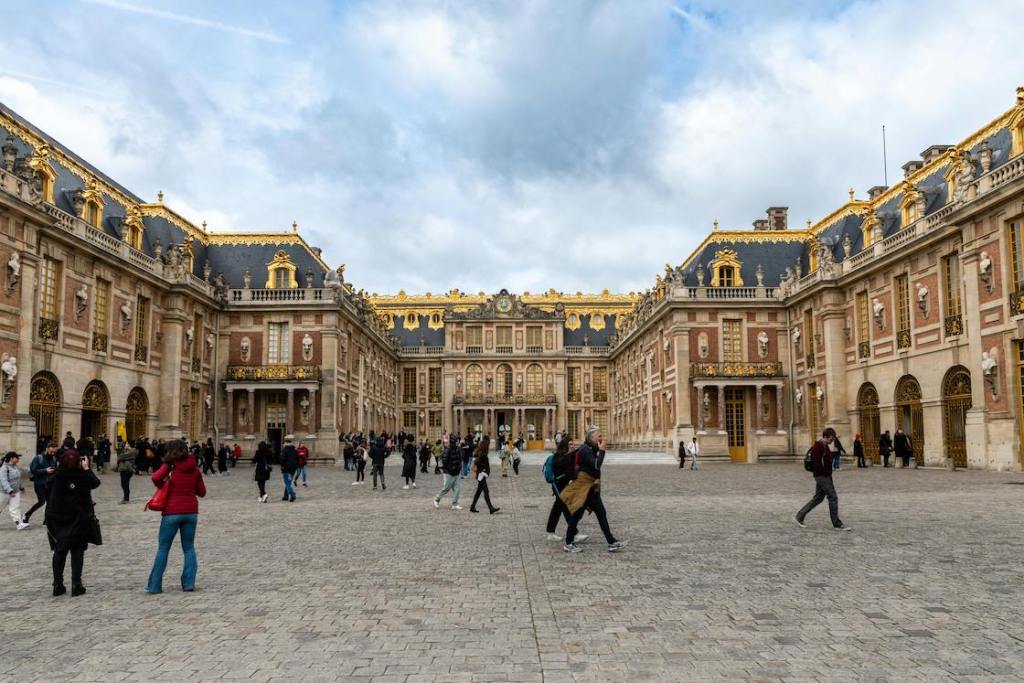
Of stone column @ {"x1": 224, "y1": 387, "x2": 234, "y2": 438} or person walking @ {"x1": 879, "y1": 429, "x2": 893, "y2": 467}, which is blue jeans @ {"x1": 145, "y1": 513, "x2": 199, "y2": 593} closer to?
person walking @ {"x1": 879, "y1": 429, "x2": 893, "y2": 467}

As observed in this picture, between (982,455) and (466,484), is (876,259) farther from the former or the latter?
(466,484)

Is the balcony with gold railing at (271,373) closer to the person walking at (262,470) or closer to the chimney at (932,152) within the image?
the person walking at (262,470)

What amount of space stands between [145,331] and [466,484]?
1725 cm

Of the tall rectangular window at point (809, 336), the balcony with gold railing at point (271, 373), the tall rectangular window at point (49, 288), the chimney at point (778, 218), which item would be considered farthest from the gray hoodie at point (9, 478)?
the chimney at point (778, 218)

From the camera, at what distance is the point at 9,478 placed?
1267cm

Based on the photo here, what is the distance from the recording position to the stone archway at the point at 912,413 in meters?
29.6

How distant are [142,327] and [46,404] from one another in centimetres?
742

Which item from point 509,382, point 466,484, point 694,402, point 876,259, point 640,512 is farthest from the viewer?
point 509,382

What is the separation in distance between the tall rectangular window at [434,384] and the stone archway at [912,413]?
1918 inches

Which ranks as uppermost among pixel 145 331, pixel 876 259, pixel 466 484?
pixel 876 259

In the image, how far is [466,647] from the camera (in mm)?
5789

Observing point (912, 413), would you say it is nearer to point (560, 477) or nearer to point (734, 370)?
point (734, 370)

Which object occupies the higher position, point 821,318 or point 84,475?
point 821,318

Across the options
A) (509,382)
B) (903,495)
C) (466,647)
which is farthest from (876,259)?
(509,382)
